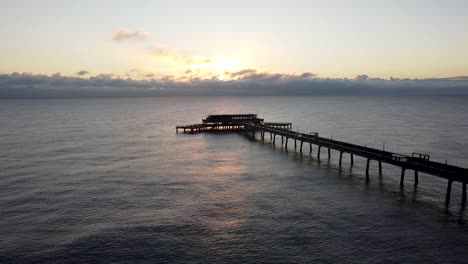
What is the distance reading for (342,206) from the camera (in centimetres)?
4344

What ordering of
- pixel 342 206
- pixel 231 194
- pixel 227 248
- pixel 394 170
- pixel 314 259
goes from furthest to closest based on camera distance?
1. pixel 394 170
2. pixel 231 194
3. pixel 342 206
4. pixel 227 248
5. pixel 314 259

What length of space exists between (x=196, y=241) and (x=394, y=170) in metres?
42.2

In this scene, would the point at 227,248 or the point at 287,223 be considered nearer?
the point at 227,248

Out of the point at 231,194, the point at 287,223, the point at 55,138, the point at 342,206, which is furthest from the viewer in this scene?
the point at 55,138

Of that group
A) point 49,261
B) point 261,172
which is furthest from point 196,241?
point 261,172

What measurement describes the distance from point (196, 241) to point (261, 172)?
29647 mm

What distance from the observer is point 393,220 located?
127 ft

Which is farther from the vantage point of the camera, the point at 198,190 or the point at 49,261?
the point at 198,190

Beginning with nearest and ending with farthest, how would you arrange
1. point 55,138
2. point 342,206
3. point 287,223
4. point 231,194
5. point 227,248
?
point 227,248 → point 287,223 → point 342,206 → point 231,194 → point 55,138

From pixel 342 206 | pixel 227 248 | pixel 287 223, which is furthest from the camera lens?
pixel 342 206

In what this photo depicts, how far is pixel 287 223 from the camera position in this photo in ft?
125

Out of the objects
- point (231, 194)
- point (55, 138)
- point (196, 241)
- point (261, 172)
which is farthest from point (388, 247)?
point (55, 138)

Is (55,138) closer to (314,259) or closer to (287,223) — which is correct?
(287,223)

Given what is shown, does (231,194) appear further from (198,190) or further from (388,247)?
(388,247)
